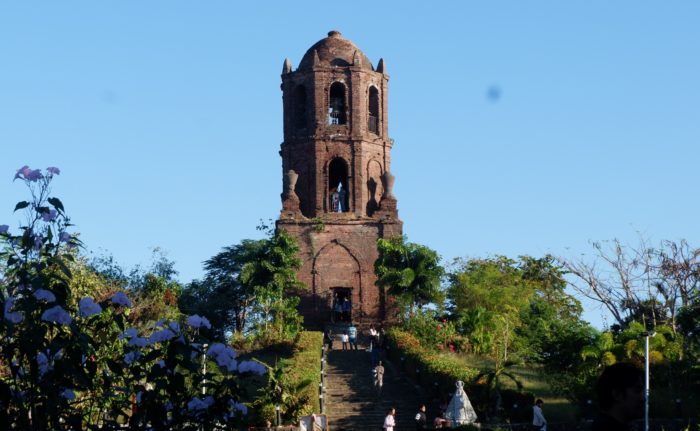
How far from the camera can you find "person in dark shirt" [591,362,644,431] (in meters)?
7.35

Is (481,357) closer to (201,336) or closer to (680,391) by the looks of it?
(680,391)

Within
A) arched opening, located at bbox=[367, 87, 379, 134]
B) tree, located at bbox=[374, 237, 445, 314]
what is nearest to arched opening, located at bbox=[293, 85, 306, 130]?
arched opening, located at bbox=[367, 87, 379, 134]

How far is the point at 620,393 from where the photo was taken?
7.40m

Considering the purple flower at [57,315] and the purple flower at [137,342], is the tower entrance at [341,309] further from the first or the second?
the purple flower at [57,315]

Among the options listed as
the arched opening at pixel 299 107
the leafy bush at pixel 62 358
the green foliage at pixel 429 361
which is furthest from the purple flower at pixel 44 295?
the arched opening at pixel 299 107

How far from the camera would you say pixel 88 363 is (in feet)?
35.2

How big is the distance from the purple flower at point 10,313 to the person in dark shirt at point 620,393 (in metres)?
4.79

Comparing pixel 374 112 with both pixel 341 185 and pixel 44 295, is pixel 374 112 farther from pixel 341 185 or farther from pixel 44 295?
pixel 44 295

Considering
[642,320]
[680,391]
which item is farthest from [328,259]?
[680,391]

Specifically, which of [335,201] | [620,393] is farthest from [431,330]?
[620,393]

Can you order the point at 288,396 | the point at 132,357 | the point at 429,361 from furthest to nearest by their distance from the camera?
the point at 429,361 < the point at 288,396 < the point at 132,357

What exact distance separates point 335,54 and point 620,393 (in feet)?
133

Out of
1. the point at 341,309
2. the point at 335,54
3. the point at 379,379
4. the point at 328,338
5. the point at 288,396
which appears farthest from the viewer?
the point at 335,54

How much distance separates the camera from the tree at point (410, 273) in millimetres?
43812
